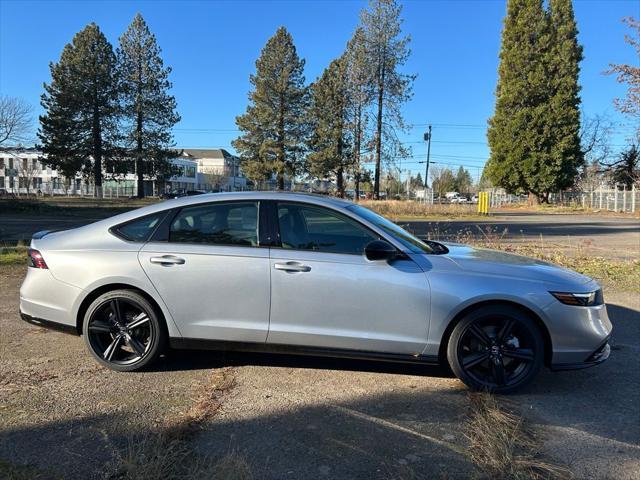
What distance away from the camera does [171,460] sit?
2.82 meters

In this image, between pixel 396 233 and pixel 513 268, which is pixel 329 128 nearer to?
pixel 396 233

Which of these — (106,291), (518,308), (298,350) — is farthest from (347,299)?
(106,291)

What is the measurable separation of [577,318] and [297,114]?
47.6 meters

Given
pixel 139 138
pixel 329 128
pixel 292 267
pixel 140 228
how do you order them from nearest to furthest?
pixel 292 267 < pixel 140 228 < pixel 329 128 < pixel 139 138

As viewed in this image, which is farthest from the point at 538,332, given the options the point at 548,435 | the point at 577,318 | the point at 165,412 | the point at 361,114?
the point at 361,114

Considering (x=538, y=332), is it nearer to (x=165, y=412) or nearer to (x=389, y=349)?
(x=389, y=349)

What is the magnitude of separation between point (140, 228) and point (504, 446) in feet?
10.7

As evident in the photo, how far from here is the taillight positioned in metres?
4.37

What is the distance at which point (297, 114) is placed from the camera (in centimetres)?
4941

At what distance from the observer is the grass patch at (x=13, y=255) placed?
9.34 metres

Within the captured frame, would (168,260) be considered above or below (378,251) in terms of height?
below

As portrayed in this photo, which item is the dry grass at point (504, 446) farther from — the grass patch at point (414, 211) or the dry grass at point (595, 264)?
the grass patch at point (414, 211)

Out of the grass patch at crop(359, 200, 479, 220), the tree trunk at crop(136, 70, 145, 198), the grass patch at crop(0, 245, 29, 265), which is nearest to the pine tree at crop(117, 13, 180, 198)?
the tree trunk at crop(136, 70, 145, 198)

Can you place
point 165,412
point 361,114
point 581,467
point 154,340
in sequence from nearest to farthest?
point 581,467, point 165,412, point 154,340, point 361,114
